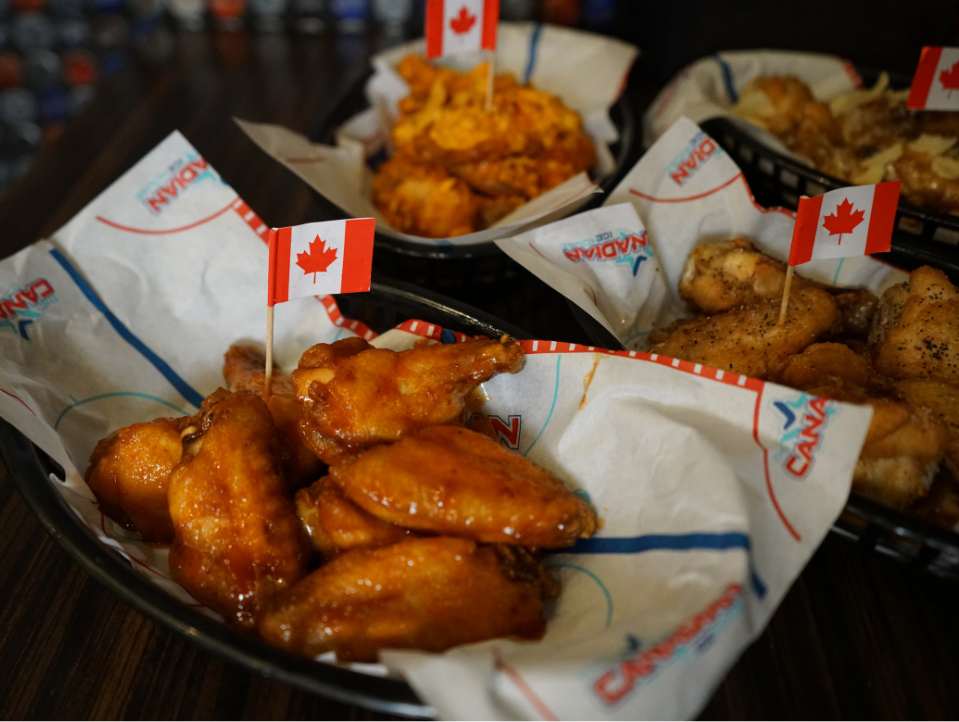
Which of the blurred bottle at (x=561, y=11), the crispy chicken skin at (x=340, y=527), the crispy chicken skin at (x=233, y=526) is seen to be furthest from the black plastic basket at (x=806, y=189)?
the crispy chicken skin at (x=233, y=526)

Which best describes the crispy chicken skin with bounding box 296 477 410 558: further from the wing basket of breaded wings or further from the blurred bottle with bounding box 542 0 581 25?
→ the blurred bottle with bounding box 542 0 581 25

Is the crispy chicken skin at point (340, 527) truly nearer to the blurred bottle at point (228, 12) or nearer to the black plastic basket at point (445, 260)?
the black plastic basket at point (445, 260)

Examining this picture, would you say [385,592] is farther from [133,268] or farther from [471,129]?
[471,129]

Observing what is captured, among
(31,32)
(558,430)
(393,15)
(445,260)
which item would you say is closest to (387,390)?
(558,430)

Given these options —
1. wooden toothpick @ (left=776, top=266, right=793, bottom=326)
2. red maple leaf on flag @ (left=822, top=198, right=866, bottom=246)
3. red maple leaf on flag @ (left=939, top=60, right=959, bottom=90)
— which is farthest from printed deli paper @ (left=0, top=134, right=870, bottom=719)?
red maple leaf on flag @ (left=939, top=60, right=959, bottom=90)

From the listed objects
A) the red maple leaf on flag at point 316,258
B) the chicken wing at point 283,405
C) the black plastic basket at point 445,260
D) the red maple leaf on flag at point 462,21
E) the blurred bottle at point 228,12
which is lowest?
the chicken wing at point 283,405

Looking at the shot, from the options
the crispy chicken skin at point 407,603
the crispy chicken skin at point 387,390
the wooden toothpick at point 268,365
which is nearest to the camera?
the crispy chicken skin at point 407,603
